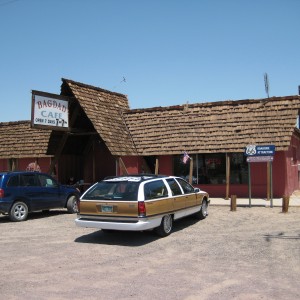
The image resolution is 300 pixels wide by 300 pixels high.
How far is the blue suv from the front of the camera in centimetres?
1307

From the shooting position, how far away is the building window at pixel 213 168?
1939cm

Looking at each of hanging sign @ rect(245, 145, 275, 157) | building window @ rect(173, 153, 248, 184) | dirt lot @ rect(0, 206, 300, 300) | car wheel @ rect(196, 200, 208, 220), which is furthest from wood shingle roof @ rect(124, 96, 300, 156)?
dirt lot @ rect(0, 206, 300, 300)

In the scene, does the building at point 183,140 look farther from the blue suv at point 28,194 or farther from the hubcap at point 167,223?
the hubcap at point 167,223

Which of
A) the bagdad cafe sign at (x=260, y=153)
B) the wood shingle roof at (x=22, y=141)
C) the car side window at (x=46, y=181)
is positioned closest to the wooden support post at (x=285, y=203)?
the bagdad cafe sign at (x=260, y=153)

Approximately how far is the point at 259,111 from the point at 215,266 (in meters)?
13.6

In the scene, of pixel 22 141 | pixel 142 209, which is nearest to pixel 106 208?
pixel 142 209

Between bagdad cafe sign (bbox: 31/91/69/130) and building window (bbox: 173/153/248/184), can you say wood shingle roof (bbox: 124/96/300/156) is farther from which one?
bagdad cafe sign (bbox: 31/91/69/130)

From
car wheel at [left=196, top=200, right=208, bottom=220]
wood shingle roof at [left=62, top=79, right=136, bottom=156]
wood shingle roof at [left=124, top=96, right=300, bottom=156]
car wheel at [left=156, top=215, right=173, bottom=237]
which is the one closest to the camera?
car wheel at [left=156, top=215, right=173, bottom=237]

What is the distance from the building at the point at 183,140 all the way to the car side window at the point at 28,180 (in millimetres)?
4777

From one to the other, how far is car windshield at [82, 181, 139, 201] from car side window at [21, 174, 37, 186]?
431cm

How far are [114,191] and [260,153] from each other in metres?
7.74

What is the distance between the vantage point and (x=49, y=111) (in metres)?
17.1

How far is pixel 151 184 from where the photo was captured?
10.2m

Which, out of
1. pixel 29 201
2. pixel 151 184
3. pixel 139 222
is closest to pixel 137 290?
pixel 139 222
